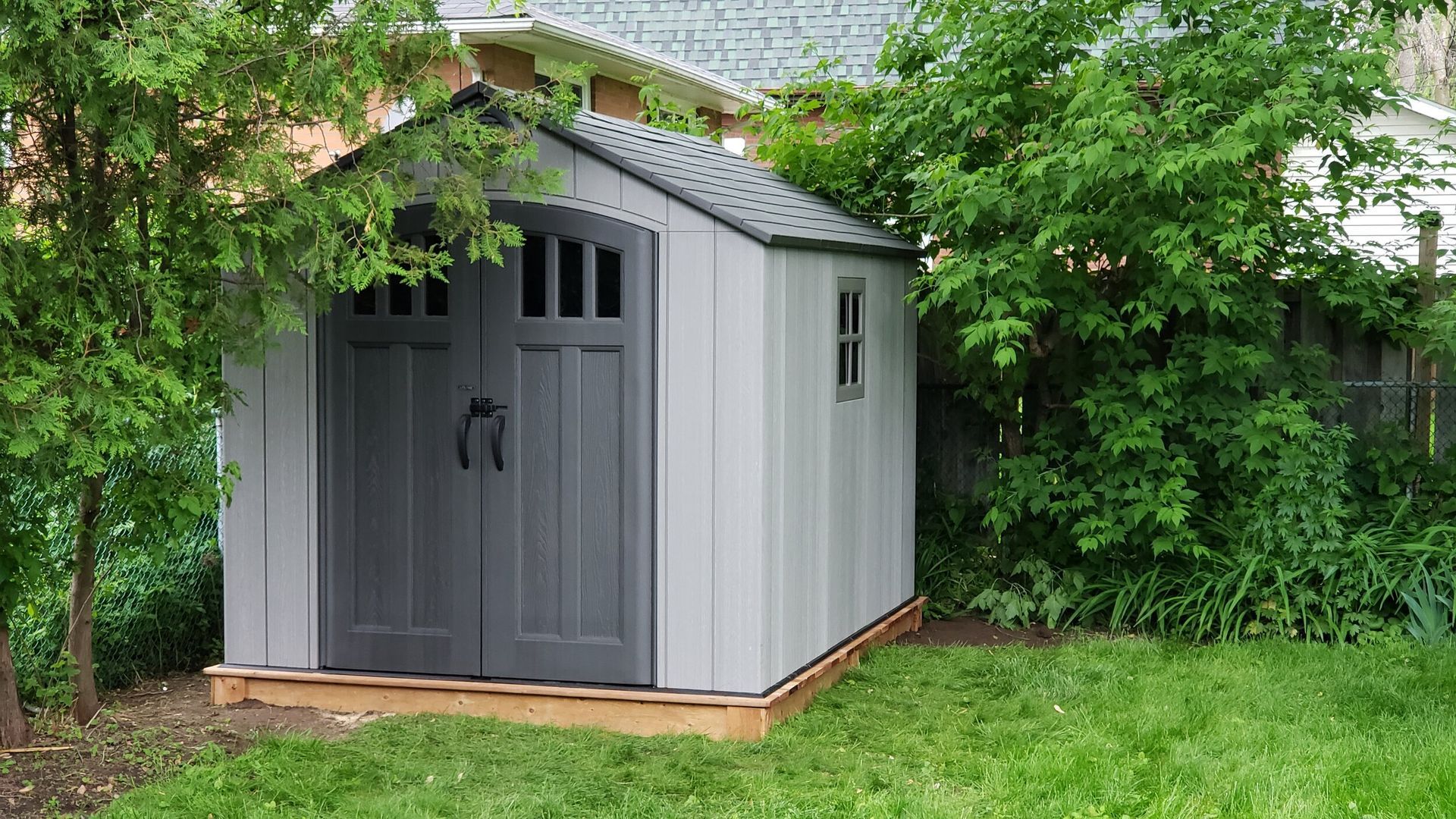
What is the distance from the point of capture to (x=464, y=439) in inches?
235

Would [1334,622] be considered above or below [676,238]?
below

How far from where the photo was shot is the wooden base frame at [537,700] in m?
5.76

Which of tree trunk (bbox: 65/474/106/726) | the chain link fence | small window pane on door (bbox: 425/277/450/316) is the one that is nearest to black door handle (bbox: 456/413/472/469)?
small window pane on door (bbox: 425/277/450/316)

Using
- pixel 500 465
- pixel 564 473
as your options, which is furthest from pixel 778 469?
pixel 500 465

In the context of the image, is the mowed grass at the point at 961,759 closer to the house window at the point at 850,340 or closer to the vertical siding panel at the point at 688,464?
the vertical siding panel at the point at 688,464

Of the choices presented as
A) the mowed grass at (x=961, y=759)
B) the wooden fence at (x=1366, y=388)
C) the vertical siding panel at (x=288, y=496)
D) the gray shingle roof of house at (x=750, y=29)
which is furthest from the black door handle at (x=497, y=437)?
the gray shingle roof of house at (x=750, y=29)

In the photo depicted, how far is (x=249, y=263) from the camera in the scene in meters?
5.85

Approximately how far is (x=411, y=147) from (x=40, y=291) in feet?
4.47

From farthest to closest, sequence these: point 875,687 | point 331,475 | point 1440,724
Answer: point 875,687 → point 331,475 → point 1440,724

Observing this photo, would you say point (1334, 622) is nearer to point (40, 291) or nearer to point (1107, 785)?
point (1107, 785)

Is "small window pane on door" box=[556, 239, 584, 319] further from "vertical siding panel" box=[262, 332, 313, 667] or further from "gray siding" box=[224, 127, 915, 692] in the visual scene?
"vertical siding panel" box=[262, 332, 313, 667]

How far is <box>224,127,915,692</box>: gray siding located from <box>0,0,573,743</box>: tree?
1.91 ft

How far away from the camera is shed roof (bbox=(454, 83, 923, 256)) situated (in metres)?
5.70

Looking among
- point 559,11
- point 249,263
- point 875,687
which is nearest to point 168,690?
point 249,263
